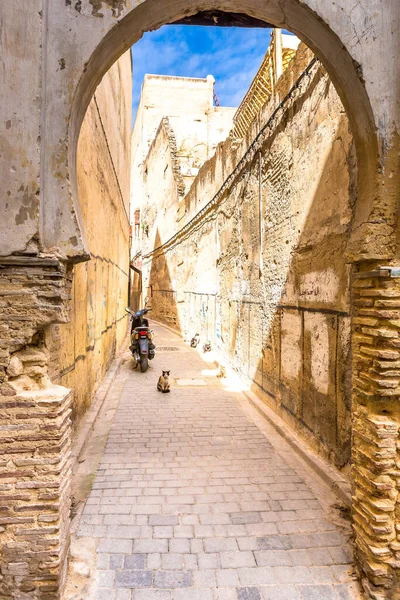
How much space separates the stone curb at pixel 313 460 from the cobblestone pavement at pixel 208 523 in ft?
0.50

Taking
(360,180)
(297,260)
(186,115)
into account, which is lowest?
(297,260)

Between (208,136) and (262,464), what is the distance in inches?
972

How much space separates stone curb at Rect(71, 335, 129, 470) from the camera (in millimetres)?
4423

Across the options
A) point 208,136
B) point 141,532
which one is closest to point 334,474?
point 141,532

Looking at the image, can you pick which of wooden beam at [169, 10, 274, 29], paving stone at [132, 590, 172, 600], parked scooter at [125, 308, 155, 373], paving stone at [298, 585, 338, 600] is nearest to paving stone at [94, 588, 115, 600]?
paving stone at [132, 590, 172, 600]

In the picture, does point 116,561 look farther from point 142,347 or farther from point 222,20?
point 142,347

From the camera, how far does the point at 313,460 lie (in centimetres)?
425

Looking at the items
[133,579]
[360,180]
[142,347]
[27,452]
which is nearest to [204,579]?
[133,579]

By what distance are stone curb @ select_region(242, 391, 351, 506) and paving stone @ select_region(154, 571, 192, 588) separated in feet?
5.15

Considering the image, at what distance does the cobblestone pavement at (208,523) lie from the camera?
2.68 metres

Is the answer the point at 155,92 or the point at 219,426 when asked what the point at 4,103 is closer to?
the point at 219,426

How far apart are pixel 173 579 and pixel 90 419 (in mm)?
3085

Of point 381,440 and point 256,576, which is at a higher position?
point 381,440

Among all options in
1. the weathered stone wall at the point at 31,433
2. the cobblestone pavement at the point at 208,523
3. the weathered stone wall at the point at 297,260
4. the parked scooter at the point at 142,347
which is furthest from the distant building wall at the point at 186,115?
the weathered stone wall at the point at 31,433
